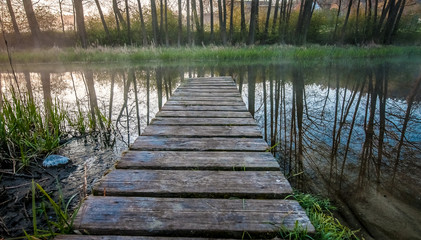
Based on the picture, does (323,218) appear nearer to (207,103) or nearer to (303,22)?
(207,103)

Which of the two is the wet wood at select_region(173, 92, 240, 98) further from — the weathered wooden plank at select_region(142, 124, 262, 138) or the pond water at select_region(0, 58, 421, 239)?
the weathered wooden plank at select_region(142, 124, 262, 138)

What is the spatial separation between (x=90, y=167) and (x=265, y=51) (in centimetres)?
1091

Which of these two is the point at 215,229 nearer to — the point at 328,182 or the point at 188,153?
the point at 188,153

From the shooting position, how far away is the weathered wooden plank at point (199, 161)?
57.2 inches

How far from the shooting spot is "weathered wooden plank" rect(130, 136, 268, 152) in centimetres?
174

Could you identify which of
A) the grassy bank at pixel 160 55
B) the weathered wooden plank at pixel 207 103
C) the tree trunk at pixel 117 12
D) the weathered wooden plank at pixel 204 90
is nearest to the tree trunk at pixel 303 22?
the grassy bank at pixel 160 55

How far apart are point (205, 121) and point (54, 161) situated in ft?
4.40

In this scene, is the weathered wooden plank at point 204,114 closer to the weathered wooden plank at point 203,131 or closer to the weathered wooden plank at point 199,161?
the weathered wooden plank at point 203,131

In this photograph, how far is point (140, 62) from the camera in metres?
11.0

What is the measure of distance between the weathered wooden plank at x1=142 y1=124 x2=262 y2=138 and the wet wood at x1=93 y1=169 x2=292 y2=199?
649mm

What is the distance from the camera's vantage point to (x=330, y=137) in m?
2.60

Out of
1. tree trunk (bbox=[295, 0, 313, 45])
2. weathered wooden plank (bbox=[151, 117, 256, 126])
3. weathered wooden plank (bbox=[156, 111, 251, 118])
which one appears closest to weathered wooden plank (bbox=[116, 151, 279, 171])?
weathered wooden plank (bbox=[151, 117, 256, 126])

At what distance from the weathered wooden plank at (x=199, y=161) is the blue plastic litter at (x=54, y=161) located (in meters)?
0.74

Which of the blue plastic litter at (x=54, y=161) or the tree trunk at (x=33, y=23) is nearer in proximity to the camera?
the blue plastic litter at (x=54, y=161)
